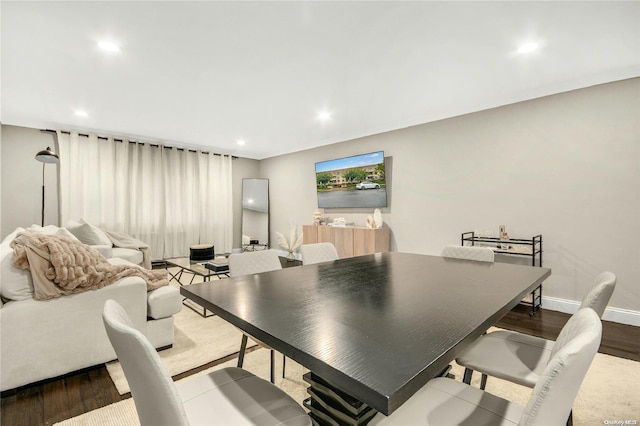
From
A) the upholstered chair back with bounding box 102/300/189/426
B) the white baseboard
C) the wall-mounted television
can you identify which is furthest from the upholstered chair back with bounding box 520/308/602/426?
the wall-mounted television

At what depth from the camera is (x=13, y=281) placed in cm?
179

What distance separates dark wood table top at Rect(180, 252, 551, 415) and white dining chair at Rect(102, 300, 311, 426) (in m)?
0.26

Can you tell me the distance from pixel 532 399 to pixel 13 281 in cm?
261

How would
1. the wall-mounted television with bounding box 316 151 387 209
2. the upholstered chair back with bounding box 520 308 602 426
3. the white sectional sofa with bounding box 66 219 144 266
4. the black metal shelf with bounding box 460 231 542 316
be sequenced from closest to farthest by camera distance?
the upholstered chair back with bounding box 520 308 602 426
the black metal shelf with bounding box 460 231 542 316
the white sectional sofa with bounding box 66 219 144 266
the wall-mounted television with bounding box 316 151 387 209

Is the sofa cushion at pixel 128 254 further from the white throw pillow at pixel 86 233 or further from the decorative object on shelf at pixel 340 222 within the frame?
the decorative object on shelf at pixel 340 222

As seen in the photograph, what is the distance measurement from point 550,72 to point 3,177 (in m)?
7.28

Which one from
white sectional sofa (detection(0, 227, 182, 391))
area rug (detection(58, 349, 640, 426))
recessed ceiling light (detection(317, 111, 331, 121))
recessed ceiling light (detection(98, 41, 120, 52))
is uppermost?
recessed ceiling light (detection(317, 111, 331, 121))

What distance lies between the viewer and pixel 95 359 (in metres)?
2.01

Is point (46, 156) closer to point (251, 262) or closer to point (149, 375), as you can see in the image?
point (251, 262)

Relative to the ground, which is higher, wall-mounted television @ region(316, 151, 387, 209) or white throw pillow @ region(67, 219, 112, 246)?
wall-mounted television @ region(316, 151, 387, 209)

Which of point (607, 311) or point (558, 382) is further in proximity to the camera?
point (607, 311)

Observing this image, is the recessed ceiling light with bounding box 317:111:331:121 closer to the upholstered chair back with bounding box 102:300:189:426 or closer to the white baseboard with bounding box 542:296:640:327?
the white baseboard with bounding box 542:296:640:327

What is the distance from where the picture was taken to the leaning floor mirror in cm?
693

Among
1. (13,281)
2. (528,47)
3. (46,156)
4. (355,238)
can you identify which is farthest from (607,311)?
(46,156)
